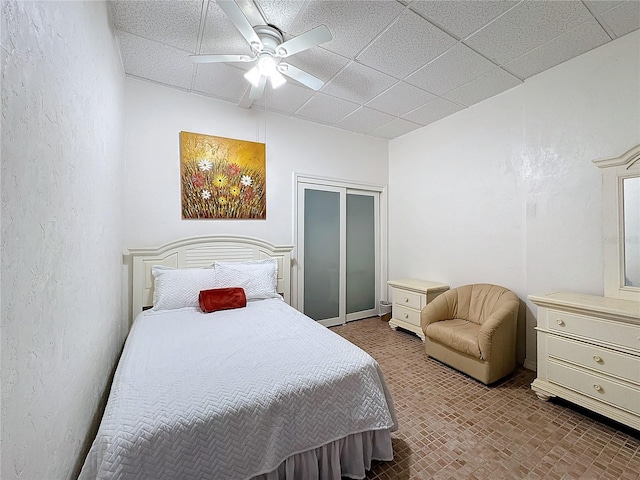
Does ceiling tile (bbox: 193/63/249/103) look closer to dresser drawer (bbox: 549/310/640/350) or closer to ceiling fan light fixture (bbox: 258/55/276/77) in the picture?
ceiling fan light fixture (bbox: 258/55/276/77)

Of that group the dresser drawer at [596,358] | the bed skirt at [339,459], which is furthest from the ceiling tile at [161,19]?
the dresser drawer at [596,358]

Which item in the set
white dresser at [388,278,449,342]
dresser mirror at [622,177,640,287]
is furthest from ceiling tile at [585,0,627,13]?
white dresser at [388,278,449,342]

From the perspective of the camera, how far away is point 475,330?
99.1 inches

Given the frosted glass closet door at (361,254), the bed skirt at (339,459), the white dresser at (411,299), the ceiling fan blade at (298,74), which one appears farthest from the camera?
the frosted glass closet door at (361,254)

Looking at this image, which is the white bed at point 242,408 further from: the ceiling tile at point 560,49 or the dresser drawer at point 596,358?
the ceiling tile at point 560,49

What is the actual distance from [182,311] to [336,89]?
2.69 metres

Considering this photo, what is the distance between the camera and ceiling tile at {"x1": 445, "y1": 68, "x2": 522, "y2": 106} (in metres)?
2.55

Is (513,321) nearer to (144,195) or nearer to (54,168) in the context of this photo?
(54,168)

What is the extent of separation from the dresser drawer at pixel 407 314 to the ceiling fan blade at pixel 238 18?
3211 mm

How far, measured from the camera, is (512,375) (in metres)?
2.48

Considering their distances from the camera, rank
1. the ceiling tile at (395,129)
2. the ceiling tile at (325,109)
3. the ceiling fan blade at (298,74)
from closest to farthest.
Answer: the ceiling fan blade at (298,74) → the ceiling tile at (325,109) → the ceiling tile at (395,129)

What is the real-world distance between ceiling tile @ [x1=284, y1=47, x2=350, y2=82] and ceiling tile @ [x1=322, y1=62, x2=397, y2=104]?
10cm

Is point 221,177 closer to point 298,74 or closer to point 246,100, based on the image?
point 246,100

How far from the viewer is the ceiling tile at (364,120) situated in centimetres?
334
